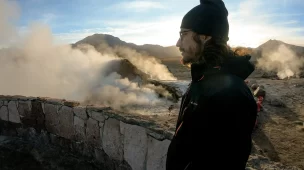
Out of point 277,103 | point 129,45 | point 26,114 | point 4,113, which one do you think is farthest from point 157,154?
point 129,45

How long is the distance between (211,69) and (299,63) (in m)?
31.8

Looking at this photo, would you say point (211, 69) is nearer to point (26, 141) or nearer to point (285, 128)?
point (26, 141)

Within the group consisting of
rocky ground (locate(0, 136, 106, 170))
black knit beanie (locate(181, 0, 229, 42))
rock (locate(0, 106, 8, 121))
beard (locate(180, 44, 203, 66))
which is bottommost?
rocky ground (locate(0, 136, 106, 170))

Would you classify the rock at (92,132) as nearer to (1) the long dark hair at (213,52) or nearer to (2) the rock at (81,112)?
(2) the rock at (81,112)

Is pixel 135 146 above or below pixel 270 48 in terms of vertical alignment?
below

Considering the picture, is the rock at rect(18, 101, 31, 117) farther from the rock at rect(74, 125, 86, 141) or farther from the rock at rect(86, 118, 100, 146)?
the rock at rect(86, 118, 100, 146)

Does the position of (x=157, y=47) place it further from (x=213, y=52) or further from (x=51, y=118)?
(x=213, y=52)

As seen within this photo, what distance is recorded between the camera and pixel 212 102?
1.31m

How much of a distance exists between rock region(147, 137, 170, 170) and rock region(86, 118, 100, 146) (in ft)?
3.46

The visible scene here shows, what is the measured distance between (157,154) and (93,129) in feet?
4.29

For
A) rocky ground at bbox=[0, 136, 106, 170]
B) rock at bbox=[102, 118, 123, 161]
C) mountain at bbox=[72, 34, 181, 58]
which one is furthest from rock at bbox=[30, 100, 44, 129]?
mountain at bbox=[72, 34, 181, 58]

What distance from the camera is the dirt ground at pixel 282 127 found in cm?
680

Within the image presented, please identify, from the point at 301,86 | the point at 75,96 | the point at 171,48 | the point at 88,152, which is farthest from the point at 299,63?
the point at 171,48

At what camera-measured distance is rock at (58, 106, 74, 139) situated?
4.34m
